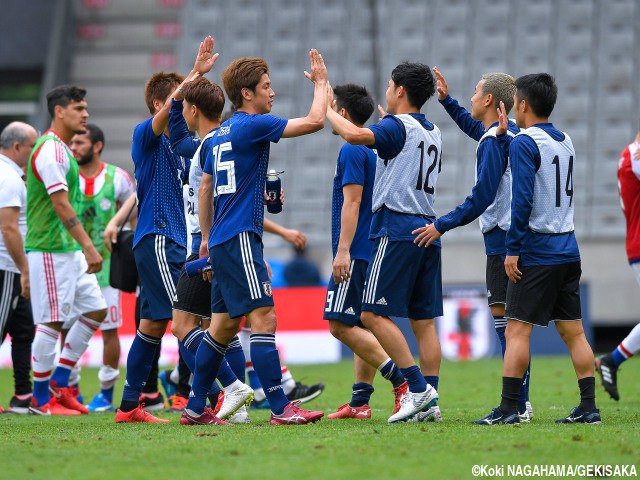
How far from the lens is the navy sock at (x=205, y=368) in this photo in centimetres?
652

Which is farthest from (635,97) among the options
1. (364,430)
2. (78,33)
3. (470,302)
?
(364,430)

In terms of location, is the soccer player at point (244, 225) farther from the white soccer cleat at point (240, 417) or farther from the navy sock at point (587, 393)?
the navy sock at point (587, 393)

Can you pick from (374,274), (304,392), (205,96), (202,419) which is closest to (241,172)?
(205,96)

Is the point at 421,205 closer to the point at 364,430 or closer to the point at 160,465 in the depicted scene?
the point at 364,430

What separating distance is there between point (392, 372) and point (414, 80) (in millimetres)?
1937

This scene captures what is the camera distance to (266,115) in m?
6.45

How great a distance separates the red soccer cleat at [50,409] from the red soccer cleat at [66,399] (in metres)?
0.05

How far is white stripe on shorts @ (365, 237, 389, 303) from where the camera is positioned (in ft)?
22.1

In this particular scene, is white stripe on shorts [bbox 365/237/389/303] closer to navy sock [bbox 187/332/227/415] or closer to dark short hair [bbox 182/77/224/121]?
navy sock [bbox 187/332/227/415]

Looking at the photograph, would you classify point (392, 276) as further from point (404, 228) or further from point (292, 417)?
point (292, 417)

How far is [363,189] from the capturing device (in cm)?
732

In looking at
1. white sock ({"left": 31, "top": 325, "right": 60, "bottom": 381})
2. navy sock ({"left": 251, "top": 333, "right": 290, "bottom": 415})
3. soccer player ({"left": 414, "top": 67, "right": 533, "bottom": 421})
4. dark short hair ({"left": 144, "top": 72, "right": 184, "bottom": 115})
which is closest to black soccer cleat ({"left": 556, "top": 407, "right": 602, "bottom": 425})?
soccer player ({"left": 414, "top": 67, "right": 533, "bottom": 421})

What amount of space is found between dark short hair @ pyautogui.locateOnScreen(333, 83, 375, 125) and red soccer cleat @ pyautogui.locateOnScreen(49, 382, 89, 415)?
132 inches

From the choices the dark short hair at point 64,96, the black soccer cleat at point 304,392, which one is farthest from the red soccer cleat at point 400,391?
the dark short hair at point 64,96
